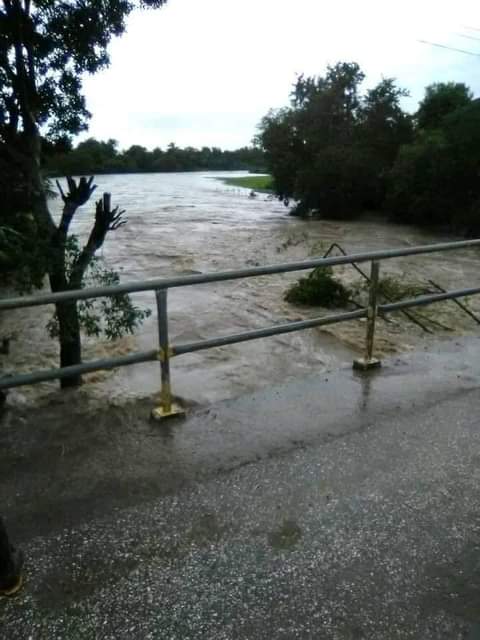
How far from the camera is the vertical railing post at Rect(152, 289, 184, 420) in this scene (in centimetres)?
289

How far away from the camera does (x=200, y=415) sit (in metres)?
3.19

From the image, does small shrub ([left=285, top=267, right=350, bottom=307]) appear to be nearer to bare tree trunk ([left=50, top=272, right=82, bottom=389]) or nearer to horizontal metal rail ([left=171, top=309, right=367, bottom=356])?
bare tree trunk ([left=50, top=272, right=82, bottom=389])

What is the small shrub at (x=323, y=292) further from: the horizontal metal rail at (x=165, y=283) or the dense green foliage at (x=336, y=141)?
the dense green foliage at (x=336, y=141)

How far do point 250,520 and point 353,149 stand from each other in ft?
81.3

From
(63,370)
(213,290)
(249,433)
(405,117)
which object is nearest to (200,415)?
(249,433)

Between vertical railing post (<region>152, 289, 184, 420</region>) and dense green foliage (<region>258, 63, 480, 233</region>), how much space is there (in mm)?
19129

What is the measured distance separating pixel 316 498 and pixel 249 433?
685 mm

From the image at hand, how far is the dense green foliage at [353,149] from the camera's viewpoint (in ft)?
69.4

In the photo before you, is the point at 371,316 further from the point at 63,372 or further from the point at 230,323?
the point at 230,323

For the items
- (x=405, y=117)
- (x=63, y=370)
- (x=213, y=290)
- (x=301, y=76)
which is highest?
(x=301, y=76)

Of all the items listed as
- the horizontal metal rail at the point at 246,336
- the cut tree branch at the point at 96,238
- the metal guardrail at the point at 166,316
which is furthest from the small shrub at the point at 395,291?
the cut tree branch at the point at 96,238

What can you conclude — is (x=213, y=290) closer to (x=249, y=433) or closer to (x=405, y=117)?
(x=249, y=433)

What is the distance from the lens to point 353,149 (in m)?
24.7

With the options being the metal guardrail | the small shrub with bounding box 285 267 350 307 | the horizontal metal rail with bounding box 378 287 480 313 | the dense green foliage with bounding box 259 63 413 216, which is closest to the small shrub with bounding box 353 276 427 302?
the small shrub with bounding box 285 267 350 307
